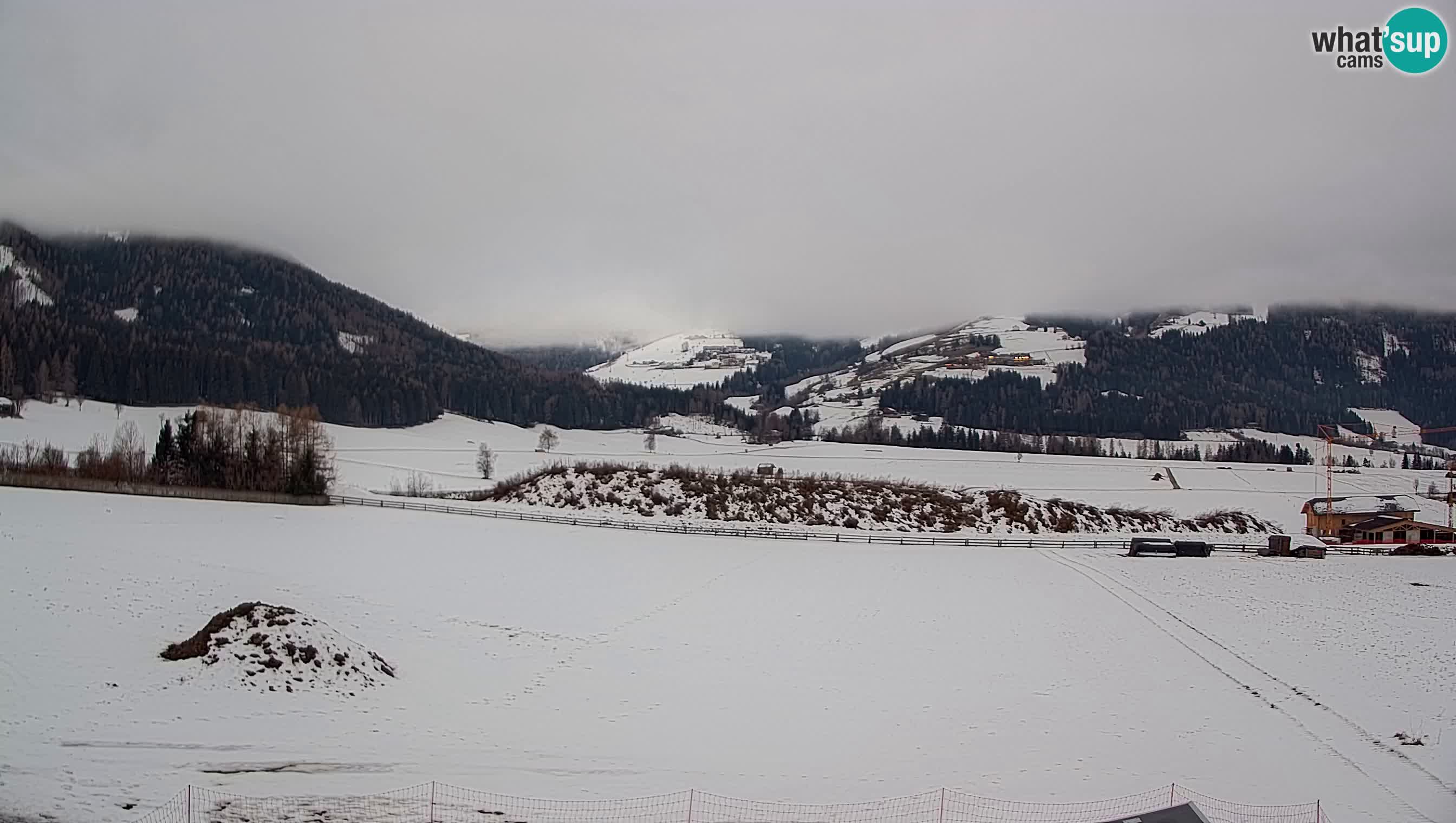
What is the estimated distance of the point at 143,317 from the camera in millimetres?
146750

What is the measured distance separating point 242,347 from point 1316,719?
5905 inches

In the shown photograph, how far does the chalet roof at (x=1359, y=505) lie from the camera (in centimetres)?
6053

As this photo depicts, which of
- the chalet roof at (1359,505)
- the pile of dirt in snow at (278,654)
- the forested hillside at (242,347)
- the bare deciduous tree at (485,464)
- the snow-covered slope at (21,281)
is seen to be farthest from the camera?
the snow-covered slope at (21,281)

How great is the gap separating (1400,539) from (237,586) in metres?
72.4

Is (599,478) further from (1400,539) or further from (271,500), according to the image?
(1400,539)

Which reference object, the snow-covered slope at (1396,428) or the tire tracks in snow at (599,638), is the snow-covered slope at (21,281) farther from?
the snow-covered slope at (1396,428)

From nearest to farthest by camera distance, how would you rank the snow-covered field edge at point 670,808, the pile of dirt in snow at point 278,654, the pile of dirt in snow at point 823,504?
the snow-covered field edge at point 670,808, the pile of dirt in snow at point 278,654, the pile of dirt in snow at point 823,504

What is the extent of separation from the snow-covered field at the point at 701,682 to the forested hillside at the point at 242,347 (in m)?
75.8

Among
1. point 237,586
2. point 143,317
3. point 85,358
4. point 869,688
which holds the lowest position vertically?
point 869,688

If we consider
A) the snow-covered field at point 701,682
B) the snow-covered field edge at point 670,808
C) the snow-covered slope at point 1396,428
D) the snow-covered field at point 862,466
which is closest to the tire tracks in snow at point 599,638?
the snow-covered field at point 701,682

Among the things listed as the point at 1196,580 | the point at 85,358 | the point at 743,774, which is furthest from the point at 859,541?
the point at 85,358

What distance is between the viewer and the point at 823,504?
56.5 meters

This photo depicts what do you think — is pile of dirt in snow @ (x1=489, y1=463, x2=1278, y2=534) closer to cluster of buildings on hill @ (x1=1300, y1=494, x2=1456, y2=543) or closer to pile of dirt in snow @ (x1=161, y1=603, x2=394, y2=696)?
cluster of buildings on hill @ (x1=1300, y1=494, x2=1456, y2=543)

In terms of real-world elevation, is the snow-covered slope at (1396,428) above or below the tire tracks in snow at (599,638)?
above
